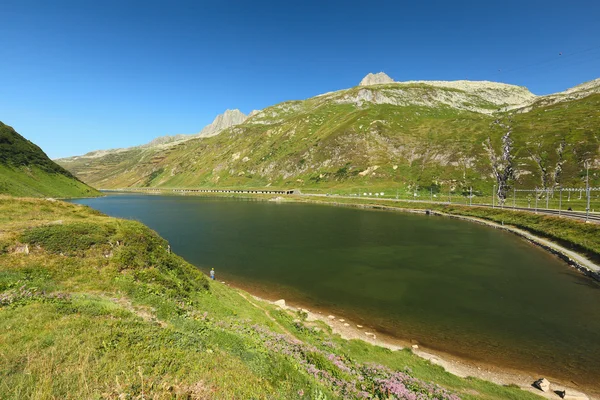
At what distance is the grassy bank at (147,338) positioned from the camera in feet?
25.5

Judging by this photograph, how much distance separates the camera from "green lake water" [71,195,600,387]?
22797 millimetres

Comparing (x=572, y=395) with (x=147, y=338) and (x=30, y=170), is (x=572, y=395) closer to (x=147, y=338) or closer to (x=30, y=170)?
(x=147, y=338)

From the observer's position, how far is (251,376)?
30.8 ft

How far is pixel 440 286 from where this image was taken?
3519cm

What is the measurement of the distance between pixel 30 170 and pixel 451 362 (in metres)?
194

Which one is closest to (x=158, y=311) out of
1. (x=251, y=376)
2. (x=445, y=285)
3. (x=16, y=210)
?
(x=251, y=376)

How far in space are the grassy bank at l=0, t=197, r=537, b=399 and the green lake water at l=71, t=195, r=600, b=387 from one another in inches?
254

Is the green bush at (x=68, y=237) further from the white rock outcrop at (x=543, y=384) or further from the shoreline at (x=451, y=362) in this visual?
the white rock outcrop at (x=543, y=384)

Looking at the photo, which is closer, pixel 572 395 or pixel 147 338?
pixel 147 338

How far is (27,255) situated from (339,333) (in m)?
23.7

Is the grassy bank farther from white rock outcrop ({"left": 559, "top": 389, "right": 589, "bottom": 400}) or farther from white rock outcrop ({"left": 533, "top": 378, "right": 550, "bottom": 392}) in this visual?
white rock outcrop ({"left": 559, "top": 389, "right": 589, "bottom": 400})

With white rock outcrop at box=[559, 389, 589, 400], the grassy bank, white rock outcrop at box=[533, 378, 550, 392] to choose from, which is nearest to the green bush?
the grassy bank

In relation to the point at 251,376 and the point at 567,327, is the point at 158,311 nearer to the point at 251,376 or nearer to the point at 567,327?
the point at 251,376

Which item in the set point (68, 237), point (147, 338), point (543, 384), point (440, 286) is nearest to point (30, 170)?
point (68, 237)
